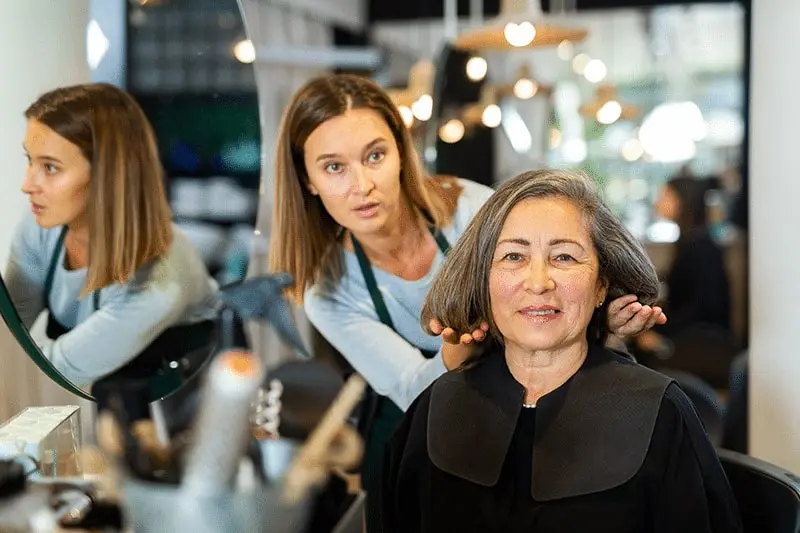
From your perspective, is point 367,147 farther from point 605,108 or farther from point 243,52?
point 605,108

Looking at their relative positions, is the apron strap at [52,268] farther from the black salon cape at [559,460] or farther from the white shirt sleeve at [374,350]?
the black salon cape at [559,460]

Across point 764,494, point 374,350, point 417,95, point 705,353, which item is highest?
point 417,95

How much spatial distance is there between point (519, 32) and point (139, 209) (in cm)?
158

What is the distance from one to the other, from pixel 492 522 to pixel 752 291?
105cm

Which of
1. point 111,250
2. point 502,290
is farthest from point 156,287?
point 502,290

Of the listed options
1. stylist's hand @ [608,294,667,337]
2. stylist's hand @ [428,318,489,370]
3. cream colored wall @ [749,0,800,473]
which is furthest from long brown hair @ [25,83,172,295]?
cream colored wall @ [749,0,800,473]

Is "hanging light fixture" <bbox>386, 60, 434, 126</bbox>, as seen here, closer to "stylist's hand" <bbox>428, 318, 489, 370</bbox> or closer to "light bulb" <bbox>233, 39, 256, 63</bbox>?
"light bulb" <bbox>233, 39, 256, 63</bbox>

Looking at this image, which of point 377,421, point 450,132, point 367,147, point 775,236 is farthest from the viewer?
point 450,132

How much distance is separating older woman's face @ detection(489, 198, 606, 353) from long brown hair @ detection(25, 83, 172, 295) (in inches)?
21.2

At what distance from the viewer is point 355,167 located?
59.6 inches

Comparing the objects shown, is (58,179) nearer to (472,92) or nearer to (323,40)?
(472,92)

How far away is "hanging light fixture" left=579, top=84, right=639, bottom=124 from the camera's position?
4422 mm

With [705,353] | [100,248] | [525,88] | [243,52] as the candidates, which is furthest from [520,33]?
[705,353]

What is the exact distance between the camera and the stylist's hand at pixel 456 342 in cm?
140
